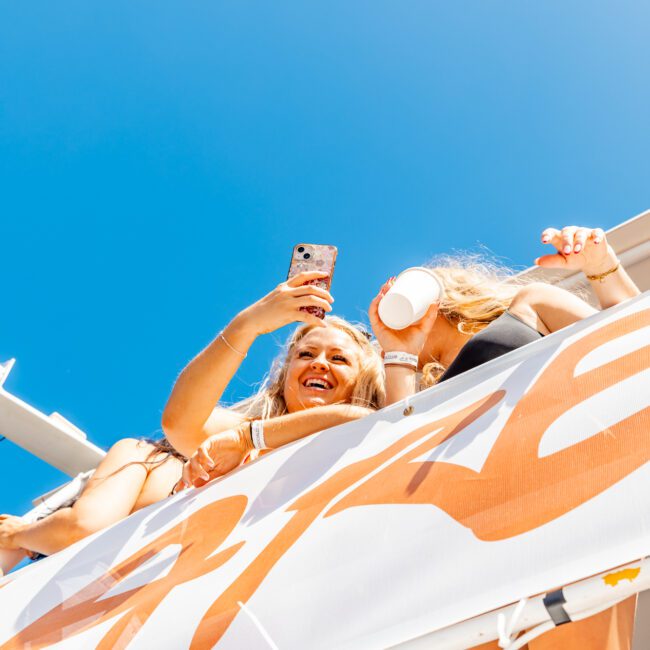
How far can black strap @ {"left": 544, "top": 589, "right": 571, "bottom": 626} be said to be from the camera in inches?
30.7

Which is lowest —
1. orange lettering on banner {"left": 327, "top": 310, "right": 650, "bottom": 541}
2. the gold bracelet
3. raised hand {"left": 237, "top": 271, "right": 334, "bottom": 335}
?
orange lettering on banner {"left": 327, "top": 310, "right": 650, "bottom": 541}

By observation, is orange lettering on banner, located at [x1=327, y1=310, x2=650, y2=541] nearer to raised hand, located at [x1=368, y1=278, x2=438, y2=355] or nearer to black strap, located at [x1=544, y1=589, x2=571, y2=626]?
black strap, located at [x1=544, y1=589, x2=571, y2=626]

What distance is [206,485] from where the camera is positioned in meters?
1.68

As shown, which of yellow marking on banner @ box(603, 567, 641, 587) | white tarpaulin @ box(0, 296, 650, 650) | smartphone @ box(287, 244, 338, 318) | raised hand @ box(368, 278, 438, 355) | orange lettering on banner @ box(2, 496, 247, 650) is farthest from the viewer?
smartphone @ box(287, 244, 338, 318)

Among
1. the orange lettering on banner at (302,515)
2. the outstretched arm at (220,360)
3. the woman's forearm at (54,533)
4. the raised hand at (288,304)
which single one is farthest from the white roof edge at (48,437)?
the orange lettering on banner at (302,515)

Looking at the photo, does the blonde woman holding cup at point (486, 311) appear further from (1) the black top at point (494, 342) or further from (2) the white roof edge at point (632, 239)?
(2) the white roof edge at point (632, 239)

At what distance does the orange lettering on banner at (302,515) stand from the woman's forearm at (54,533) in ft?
3.82

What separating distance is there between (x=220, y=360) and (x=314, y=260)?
0.40m

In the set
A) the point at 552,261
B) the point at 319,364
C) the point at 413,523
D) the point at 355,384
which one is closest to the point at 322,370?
the point at 319,364

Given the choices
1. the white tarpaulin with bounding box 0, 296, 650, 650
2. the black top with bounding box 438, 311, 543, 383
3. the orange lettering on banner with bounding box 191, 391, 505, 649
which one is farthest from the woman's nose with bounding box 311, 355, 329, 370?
the orange lettering on banner with bounding box 191, 391, 505, 649

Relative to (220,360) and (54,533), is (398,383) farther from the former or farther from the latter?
(54,533)

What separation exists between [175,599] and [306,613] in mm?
320

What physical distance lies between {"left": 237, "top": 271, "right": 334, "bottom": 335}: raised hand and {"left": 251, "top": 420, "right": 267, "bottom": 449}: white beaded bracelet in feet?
1.01

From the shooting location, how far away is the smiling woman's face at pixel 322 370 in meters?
2.48
